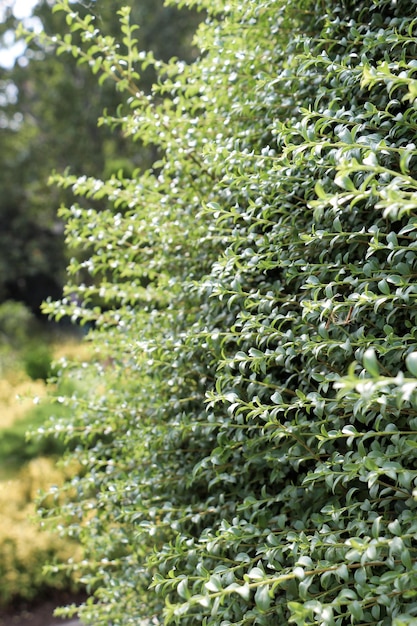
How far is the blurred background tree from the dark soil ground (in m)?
8.60


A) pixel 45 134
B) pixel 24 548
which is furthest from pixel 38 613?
pixel 45 134

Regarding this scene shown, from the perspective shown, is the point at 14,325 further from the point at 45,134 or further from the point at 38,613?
the point at 38,613

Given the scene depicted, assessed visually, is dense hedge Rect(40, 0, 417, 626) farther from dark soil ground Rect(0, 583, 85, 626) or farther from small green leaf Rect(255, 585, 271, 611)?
dark soil ground Rect(0, 583, 85, 626)

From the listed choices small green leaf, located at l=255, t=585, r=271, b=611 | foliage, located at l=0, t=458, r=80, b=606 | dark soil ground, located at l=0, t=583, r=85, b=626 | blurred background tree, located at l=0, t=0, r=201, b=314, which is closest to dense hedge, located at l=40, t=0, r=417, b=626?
small green leaf, located at l=255, t=585, r=271, b=611

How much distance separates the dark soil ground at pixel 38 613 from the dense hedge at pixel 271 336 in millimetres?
2068

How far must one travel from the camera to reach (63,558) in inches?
162

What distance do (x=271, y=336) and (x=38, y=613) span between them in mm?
3572

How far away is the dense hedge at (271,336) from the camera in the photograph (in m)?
1.17

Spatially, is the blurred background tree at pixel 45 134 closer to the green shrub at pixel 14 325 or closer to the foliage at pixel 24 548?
the green shrub at pixel 14 325

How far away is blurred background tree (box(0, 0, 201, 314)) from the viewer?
12.4 m

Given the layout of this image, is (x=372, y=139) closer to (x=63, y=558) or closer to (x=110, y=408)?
(x=110, y=408)

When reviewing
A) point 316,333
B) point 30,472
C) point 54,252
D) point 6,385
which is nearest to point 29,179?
point 54,252

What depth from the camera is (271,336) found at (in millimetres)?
1427

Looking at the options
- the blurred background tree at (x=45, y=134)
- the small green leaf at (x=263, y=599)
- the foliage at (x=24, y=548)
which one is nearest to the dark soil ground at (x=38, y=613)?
the foliage at (x=24, y=548)
